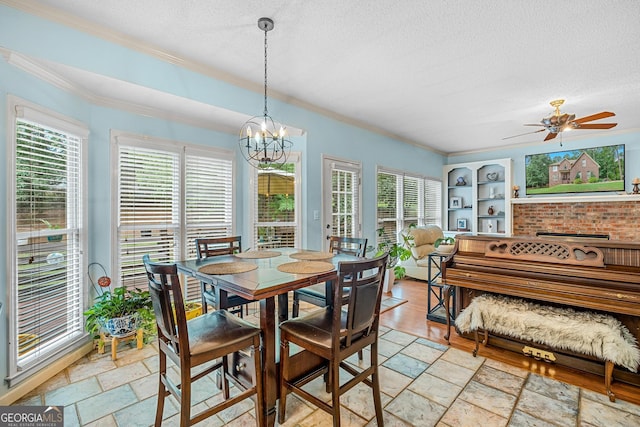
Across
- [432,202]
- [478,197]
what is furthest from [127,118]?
[478,197]

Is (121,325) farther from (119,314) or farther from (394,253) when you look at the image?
(394,253)

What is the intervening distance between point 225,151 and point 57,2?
1.96 m

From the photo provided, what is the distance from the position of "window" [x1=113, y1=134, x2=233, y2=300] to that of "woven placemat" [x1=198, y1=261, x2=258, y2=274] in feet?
4.74

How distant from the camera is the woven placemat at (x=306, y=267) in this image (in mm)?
1896

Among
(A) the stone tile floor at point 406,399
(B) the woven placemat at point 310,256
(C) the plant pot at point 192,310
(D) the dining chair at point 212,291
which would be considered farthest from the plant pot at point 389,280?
(C) the plant pot at point 192,310

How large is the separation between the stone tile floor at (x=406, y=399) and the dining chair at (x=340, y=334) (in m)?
0.26

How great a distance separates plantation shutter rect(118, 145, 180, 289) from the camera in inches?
116

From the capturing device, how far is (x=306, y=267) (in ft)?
6.64

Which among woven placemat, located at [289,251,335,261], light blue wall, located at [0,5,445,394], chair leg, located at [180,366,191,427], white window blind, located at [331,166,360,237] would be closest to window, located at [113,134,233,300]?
light blue wall, located at [0,5,445,394]

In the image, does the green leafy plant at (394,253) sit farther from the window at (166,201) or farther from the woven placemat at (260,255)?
the window at (166,201)

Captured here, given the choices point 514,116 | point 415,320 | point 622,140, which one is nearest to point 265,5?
point 415,320

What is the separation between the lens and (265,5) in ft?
6.33

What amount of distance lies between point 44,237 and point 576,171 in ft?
25.0

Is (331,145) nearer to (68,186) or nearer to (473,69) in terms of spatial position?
(473,69)
